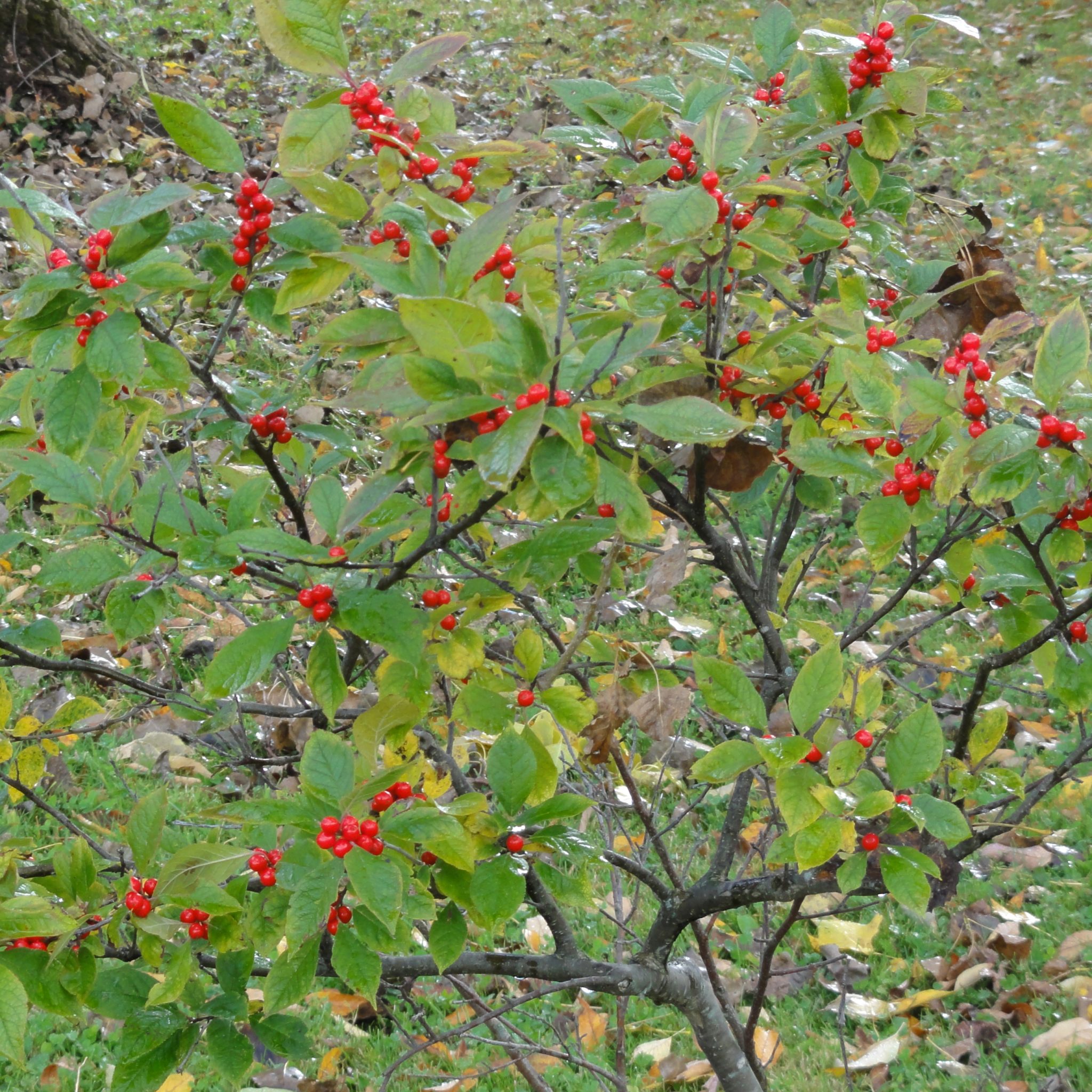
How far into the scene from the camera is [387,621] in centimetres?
119

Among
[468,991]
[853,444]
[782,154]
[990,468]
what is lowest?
[468,991]

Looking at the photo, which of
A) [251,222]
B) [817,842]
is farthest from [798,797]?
[251,222]

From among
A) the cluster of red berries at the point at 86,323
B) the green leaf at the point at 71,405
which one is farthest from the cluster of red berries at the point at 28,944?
the cluster of red berries at the point at 86,323

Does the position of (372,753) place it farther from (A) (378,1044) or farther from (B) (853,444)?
(A) (378,1044)

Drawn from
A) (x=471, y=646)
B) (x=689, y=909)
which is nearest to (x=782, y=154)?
(x=471, y=646)

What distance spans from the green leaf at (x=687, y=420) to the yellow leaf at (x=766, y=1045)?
194cm

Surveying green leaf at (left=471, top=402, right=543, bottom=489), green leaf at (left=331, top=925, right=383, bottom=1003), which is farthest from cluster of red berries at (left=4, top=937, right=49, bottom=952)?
green leaf at (left=471, top=402, right=543, bottom=489)

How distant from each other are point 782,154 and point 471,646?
84cm

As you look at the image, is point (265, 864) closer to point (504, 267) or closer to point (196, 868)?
point (196, 868)

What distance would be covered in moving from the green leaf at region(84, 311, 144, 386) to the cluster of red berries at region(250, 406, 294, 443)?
0.29 meters

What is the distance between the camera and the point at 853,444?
1.57 metres

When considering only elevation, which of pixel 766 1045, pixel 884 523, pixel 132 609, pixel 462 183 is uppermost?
pixel 462 183

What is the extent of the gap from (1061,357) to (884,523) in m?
0.29

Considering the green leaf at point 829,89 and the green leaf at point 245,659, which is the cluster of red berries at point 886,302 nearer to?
the green leaf at point 829,89
